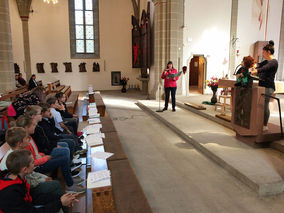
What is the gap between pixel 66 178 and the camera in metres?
3.27

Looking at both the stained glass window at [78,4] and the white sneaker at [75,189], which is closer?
the white sneaker at [75,189]

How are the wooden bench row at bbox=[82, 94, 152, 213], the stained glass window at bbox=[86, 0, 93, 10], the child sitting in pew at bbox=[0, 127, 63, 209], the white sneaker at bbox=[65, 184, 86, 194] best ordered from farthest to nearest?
the stained glass window at bbox=[86, 0, 93, 10]
the white sneaker at bbox=[65, 184, 86, 194]
the child sitting in pew at bbox=[0, 127, 63, 209]
the wooden bench row at bbox=[82, 94, 152, 213]

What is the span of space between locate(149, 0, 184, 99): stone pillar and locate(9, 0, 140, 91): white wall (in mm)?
5407

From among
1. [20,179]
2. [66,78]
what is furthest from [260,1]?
[20,179]

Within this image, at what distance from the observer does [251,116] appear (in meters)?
4.29

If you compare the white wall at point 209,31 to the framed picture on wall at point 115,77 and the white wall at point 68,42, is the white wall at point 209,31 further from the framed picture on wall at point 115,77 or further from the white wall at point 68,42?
the framed picture on wall at point 115,77

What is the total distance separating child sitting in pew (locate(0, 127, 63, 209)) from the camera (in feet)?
7.82

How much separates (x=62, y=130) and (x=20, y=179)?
2.46 m

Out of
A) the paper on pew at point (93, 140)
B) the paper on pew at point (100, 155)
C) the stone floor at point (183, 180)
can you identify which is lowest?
the stone floor at point (183, 180)

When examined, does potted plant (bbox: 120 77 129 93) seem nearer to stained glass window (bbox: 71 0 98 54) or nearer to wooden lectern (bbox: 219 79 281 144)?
stained glass window (bbox: 71 0 98 54)

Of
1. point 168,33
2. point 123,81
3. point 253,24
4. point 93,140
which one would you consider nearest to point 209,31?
point 168,33

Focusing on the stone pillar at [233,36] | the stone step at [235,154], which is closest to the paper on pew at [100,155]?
the stone step at [235,154]

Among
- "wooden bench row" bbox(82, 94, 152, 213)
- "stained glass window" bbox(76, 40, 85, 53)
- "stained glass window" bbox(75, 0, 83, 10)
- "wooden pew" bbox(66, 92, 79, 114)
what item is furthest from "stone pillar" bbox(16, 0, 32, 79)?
"wooden bench row" bbox(82, 94, 152, 213)

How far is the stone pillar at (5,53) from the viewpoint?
334 inches
